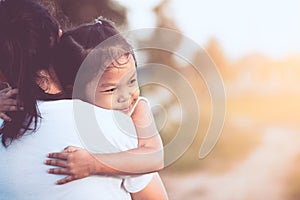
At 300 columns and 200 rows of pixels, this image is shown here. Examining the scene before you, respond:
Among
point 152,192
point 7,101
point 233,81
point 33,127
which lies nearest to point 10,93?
point 7,101

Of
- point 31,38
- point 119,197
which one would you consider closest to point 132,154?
point 119,197

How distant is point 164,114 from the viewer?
1.64m

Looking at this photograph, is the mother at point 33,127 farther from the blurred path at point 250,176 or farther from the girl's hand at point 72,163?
the blurred path at point 250,176

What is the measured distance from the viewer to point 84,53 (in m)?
1.29

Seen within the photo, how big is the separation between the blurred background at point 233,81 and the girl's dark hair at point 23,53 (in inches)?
19.9

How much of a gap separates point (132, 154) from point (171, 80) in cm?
59

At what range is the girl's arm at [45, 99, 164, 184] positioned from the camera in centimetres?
100

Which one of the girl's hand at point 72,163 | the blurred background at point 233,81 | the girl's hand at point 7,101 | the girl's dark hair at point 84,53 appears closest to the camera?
the girl's hand at point 72,163

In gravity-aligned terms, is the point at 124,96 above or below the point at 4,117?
above

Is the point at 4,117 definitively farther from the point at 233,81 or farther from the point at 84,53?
the point at 233,81

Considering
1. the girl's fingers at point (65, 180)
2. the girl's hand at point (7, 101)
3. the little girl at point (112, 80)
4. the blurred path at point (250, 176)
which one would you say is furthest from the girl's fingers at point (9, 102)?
the blurred path at point (250, 176)

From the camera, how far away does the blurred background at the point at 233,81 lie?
164 centimetres

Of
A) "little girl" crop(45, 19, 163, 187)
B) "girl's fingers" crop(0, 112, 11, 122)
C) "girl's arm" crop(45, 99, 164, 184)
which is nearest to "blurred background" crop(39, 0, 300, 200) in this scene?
A: "little girl" crop(45, 19, 163, 187)

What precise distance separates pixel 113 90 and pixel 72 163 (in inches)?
11.7
